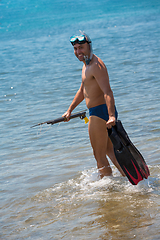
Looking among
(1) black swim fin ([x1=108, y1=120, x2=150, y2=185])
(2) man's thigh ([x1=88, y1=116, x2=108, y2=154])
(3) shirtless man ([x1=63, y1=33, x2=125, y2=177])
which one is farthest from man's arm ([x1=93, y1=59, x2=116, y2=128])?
(2) man's thigh ([x1=88, y1=116, x2=108, y2=154])

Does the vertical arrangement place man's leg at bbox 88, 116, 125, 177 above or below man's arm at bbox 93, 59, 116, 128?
below

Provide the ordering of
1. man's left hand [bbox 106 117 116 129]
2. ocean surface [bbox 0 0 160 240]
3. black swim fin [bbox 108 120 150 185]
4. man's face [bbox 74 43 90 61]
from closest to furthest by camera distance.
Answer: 1. ocean surface [bbox 0 0 160 240]
2. man's left hand [bbox 106 117 116 129]
3. black swim fin [bbox 108 120 150 185]
4. man's face [bbox 74 43 90 61]

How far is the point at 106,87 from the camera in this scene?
12.5 ft

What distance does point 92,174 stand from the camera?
4574mm

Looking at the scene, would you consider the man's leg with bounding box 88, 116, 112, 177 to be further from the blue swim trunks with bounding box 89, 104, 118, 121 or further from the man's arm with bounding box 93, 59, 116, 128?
the man's arm with bounding box 93, 59, 116, 128

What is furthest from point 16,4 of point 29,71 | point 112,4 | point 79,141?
point 79,141

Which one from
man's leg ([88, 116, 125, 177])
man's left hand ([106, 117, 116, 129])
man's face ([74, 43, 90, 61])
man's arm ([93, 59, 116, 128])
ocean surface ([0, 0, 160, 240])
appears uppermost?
man's face ([74, 43, 90, 61])

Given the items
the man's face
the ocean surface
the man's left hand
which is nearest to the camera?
Result: the ocean surface

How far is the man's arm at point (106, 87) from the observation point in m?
3.72

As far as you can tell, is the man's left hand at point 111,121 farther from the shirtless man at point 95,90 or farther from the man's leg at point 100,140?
the man's leg at point 100,140

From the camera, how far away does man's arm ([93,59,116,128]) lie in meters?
3.72

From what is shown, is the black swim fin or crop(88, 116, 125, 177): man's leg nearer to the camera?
the black swim fin

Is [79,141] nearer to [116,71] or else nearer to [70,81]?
[70,81]

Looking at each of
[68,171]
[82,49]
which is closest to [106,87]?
[82,49]
